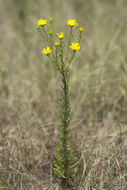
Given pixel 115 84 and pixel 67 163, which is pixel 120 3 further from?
pixel 67 163

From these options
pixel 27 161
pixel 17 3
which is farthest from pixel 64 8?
pixel 27 161

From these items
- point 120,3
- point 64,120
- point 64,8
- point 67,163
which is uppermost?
point 64,8

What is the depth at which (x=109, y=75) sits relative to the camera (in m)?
3.32

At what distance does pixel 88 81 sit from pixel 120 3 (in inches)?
79.1

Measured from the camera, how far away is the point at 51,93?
10.6 ft

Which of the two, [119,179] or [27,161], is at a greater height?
[27,161]

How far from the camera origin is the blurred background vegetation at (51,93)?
7.02ft

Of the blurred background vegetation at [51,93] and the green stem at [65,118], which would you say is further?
the blurred background vegetation at [51,93]

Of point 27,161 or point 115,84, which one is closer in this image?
point 27,161

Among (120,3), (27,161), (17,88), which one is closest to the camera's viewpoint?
(27,161)

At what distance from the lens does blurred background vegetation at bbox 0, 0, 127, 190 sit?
7.02 ft

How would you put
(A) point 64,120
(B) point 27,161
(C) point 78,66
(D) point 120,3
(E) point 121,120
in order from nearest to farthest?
(A) point 64,120, (B) point 27,161, (E) point 121,120, (C) point 78,66, (D) point 120,3

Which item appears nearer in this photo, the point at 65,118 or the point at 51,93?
the point at 65,118

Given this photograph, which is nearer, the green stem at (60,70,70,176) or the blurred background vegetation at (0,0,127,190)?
the green stem at (60,70,70,176)
